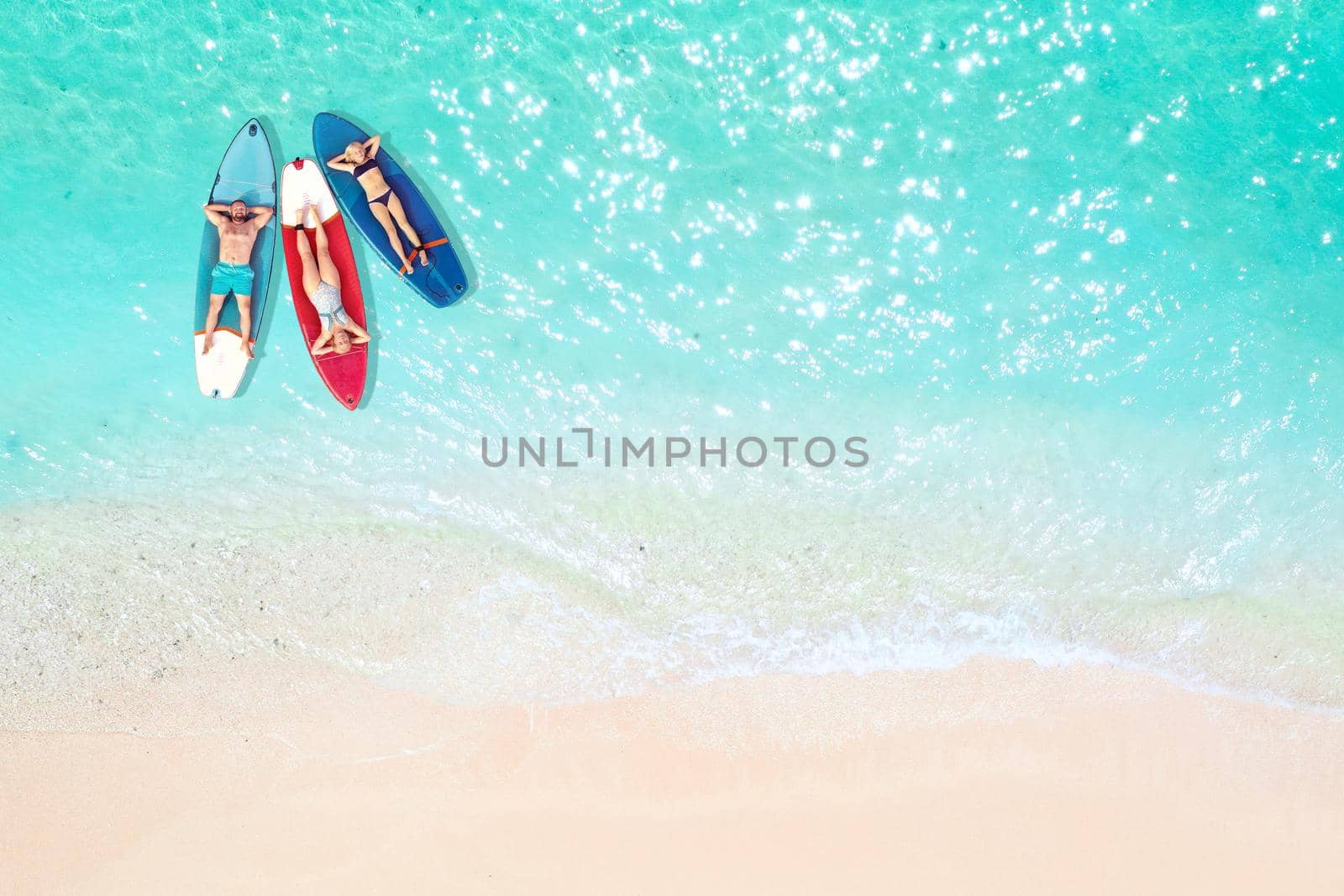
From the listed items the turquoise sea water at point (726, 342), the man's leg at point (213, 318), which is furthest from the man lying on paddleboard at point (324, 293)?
the man's leg at point (213, 318)

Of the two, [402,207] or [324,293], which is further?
[402,207]

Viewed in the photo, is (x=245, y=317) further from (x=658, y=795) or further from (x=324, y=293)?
(x=658, y=795)

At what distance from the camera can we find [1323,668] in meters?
5.11

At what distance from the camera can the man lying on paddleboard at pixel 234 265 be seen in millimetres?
4922

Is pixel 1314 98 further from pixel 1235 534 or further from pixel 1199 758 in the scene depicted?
pixel 1199 758

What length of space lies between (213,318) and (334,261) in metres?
0.83

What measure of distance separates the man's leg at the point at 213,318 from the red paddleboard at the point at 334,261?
441mm

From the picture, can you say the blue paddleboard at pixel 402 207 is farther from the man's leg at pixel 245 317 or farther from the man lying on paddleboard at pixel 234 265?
the man's leg at pixel 245 317

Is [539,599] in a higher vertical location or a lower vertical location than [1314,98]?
Answer: lower

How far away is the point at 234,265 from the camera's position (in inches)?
195

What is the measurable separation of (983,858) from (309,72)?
6.58 metres

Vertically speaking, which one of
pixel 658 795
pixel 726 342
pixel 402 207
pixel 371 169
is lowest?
pixel 658 795

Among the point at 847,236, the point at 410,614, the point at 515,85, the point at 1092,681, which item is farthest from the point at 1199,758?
the point at 515,85

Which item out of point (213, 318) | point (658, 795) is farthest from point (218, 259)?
point (658, 795)
